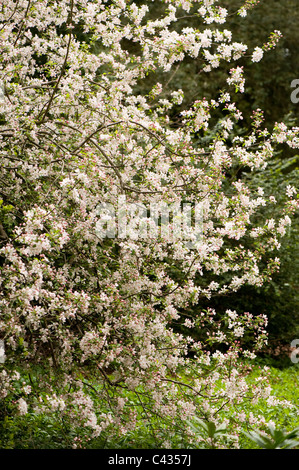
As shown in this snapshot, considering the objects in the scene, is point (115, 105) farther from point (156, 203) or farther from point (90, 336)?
point (90, 336)

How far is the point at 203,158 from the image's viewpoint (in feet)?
16.2

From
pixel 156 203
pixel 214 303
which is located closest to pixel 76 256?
pixel 156 203

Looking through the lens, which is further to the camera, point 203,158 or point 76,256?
point 203,158

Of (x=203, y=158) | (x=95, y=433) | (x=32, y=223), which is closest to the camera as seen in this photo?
(x=32, y=223)

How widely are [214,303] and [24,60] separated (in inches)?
198

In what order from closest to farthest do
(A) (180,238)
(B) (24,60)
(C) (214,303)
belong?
(A) (180,238) < (B) (24,60) < (C) (214,303)

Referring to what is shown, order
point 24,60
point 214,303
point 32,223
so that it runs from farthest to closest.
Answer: point 214,303, point 24,60, point 32,223

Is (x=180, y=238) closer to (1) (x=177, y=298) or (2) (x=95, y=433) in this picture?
(1) (x=177, y=298)

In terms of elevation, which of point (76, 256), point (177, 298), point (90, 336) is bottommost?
point (90, 336)

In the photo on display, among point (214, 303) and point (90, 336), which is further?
point (214, 303)

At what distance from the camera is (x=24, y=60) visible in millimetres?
5316
